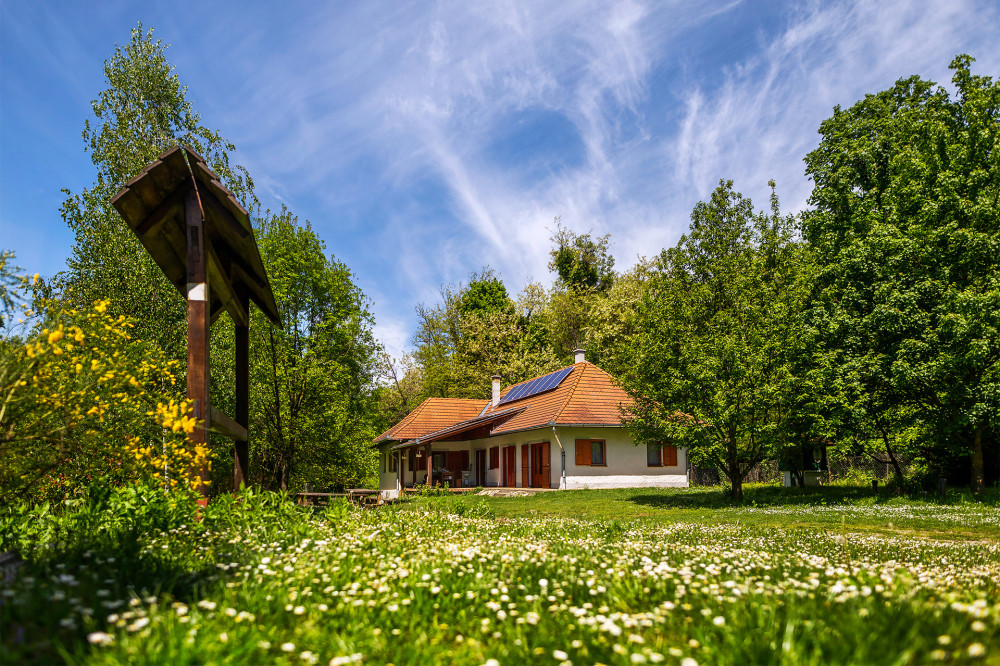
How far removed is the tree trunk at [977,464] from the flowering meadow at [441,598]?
15047 mm

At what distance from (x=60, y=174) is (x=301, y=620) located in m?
21.3

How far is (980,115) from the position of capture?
2081 cm

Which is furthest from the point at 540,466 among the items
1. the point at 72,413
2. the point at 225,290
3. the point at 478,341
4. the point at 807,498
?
the point at 72,413

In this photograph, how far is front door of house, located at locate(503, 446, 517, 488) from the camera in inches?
1262

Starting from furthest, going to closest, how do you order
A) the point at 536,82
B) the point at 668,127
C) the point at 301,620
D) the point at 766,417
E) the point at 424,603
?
the point at 668,127
the point at 766,417
the point at 536,82
the point at 424,603
the point at 301,620

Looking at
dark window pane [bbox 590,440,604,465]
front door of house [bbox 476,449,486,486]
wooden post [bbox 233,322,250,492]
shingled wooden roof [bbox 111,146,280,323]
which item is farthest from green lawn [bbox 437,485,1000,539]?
front door of house [bbox 476,449,486,486]

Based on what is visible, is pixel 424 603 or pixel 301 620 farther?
pixel 424 603

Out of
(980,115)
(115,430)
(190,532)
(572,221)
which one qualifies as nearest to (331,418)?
(115,430)

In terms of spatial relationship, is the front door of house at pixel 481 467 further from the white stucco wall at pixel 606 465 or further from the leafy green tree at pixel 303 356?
the leafy green tree at pixel 303 356

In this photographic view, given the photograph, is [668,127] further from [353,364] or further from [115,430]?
[115,430]

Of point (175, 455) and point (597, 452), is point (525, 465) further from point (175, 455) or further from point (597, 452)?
point (175, 455)

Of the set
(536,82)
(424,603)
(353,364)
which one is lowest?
(424,603)

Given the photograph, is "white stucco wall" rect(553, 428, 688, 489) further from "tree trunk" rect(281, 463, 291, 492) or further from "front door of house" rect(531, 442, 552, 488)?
"tree trunk" rect(281, 463, 291, 492)

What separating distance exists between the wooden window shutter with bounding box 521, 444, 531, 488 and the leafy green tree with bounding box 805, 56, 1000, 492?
15012mm
